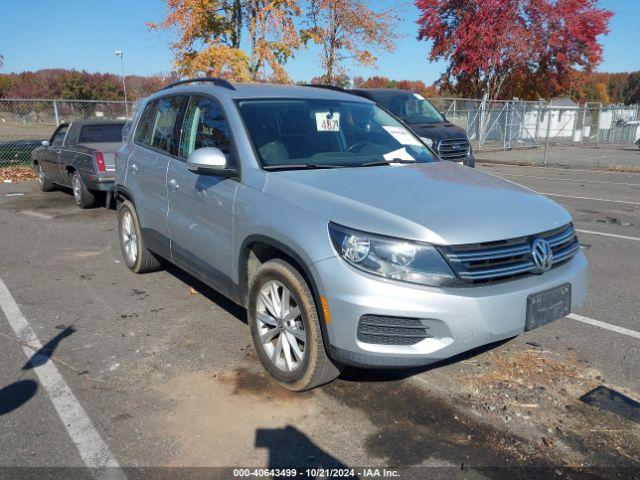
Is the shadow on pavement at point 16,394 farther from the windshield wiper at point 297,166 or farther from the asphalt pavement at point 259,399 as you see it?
the windshield wiper at point 297,166

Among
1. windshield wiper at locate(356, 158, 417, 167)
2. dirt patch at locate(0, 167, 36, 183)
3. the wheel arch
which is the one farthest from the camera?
dirt patch at locate(0, 167, 36, 183)

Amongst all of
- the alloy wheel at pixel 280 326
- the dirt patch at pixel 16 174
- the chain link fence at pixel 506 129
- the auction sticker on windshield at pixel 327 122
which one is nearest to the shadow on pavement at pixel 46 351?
the alloy wheel at pixel 280 326

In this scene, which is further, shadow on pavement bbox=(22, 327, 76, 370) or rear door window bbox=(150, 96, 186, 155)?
rear door window bbox=(150, 96, 186, 155)

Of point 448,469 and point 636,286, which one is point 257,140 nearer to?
point 448,469

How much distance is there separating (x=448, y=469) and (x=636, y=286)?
362cm

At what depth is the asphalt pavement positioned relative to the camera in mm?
2791

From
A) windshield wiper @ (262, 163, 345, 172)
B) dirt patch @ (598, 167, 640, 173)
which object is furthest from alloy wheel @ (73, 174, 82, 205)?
dirt patch @ (598, 167, 640, 173)

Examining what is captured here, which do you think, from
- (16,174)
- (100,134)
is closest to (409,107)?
(100,134)

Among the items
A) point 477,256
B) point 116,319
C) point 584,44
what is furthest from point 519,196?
point 584,44

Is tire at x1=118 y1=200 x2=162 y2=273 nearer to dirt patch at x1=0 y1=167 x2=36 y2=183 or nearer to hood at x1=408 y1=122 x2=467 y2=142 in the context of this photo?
hood at x1=408 y1=122 x2=467 y2=142

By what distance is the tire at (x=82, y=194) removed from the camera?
951cm

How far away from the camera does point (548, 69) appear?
28938 mm

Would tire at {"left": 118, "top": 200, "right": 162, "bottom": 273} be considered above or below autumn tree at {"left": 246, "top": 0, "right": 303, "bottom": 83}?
below

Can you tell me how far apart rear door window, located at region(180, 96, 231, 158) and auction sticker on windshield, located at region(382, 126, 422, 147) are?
1.37 m
